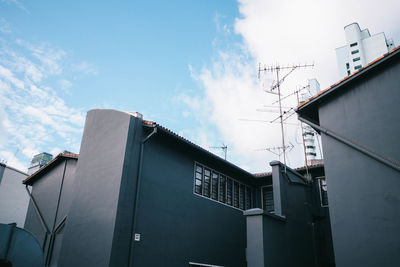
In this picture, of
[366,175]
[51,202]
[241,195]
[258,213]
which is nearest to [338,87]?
[366,175]

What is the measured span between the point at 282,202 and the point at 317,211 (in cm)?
404

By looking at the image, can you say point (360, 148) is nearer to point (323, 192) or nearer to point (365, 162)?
point (365, 162)

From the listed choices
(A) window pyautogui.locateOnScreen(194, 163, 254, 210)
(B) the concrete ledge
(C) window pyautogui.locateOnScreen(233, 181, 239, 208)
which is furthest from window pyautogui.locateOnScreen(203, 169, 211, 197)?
(B) the concrete ledge

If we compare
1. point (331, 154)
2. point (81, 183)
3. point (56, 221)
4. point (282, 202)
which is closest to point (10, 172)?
point (56, 221)

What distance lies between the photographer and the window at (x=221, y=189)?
1490cm

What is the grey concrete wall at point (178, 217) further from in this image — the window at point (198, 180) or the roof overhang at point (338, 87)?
the roof overhang at point (338, 87)

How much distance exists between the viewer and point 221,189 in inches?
635

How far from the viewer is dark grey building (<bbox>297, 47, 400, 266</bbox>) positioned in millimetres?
8297

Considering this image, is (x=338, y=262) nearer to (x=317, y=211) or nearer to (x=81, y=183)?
(x=317, y=211)

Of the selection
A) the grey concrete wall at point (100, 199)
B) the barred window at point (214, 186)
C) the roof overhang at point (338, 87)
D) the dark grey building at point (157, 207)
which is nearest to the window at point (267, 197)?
the dark grey building at point (157, 207)

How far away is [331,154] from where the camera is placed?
32.8 ft

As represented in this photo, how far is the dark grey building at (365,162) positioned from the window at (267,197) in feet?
27.1

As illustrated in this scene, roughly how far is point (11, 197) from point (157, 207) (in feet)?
61.8

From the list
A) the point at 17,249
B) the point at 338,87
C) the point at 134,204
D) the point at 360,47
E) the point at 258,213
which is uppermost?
the point at 360,47
